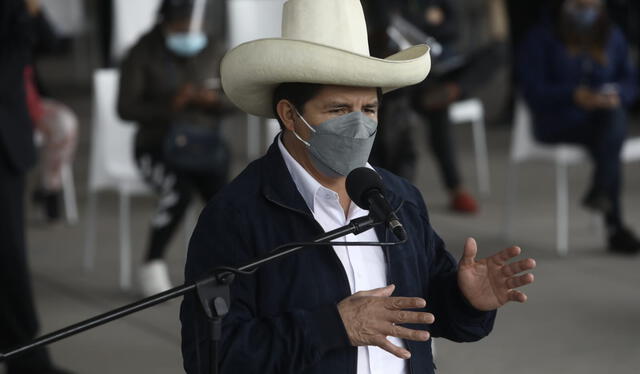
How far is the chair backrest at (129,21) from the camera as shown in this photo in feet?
20.6

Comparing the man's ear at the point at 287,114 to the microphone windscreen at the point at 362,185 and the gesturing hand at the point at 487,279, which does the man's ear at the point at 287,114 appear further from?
the gesturing hand at the point at 487,279

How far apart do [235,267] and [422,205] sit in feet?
1.97

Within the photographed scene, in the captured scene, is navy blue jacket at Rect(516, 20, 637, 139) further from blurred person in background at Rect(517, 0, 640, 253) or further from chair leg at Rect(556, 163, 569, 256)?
chair leg at Rect(556, 163, 569, 256)

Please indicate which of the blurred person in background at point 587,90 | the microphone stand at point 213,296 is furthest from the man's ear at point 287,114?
the blurred person in background at point 587,90

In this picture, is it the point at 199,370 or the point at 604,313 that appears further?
the point at 604,313

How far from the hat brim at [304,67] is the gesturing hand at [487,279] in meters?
0.35

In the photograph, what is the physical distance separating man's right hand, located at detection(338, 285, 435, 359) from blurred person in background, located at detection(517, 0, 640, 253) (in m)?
4.23

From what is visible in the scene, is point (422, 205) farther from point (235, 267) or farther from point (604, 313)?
point (604, 313)

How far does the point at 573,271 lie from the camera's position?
5734 millimetres

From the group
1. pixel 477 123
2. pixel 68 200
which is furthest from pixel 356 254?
pixel 477 123

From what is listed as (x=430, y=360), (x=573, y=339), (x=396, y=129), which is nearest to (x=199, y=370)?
(x=430, y=360)

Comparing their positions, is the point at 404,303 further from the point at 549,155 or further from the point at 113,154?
the point at 549,155

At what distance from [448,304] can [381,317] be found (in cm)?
34

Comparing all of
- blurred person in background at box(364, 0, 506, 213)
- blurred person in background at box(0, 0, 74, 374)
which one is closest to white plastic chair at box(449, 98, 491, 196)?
blurred person in background at box(364, 0, 506, 213)
